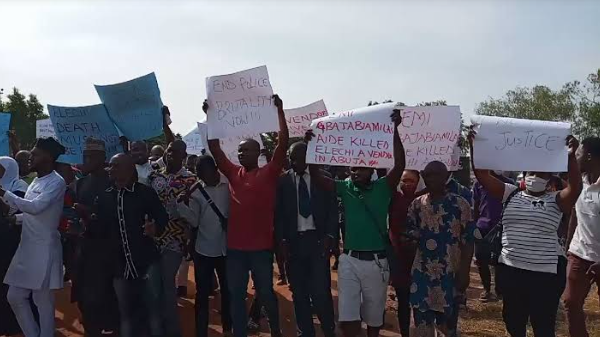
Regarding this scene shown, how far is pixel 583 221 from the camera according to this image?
5.31 metres

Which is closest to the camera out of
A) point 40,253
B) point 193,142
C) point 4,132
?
point 40,253

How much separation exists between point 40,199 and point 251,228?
1.85 m

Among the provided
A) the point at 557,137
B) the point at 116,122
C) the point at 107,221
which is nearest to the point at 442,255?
the point at 557,137

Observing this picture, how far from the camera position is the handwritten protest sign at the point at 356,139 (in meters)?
5.33

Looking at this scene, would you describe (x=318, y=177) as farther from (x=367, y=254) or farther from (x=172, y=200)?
(x=172, y=200)

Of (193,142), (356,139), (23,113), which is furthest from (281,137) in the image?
(23,113)

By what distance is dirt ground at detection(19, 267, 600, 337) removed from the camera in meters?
6.66

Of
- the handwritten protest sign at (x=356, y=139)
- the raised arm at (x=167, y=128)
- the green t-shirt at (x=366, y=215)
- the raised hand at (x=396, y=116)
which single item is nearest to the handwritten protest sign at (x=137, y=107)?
the raised arm at (x=167, y=128)

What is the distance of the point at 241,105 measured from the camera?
19.5ft

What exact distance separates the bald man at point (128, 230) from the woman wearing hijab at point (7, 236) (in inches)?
51.4

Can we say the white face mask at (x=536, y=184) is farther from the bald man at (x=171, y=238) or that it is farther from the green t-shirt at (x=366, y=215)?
the bald man at (x=171, y=238)

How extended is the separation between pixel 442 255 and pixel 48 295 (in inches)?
139

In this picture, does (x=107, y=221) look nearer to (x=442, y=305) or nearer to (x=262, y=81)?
(x=262, y=81)

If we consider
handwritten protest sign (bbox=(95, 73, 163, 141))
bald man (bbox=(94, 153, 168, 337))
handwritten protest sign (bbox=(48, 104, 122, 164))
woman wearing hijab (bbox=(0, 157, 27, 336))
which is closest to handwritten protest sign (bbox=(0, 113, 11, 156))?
handwritten protest sign (bbox=(48, 104, 122, 164))
